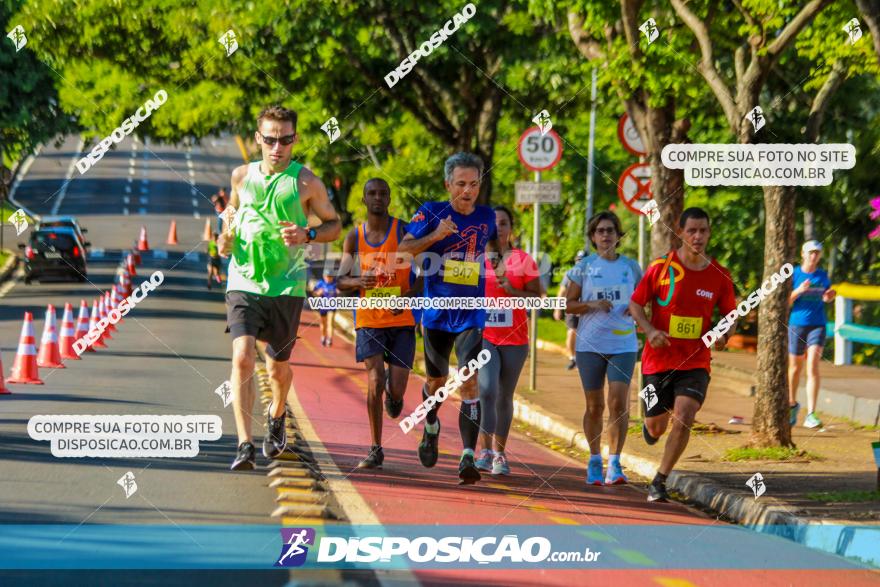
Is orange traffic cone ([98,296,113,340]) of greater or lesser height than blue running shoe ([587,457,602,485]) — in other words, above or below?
above

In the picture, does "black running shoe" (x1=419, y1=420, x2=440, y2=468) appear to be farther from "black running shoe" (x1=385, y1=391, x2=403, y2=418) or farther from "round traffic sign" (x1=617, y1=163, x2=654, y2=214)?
"round traffic sign" (x1=617, y1=163, x2=654, y2=214)

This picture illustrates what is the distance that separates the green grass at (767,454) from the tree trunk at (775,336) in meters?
0.15

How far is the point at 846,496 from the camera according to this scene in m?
10.8

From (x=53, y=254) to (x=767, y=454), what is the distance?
30942mm

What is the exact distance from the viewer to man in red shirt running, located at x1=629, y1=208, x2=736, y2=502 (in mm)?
10773

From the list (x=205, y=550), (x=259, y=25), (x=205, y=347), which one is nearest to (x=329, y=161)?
(x=259, y=25)

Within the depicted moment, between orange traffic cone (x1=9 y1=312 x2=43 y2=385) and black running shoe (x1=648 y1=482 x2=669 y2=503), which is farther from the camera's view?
orange traffic cone (x1=9 y1=312 x2=43 y2=385)

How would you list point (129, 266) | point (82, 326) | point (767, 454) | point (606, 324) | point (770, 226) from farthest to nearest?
point (129, 266)
point (82, 326)
point (770, 226)
point (767, 454)
point (606, 324)

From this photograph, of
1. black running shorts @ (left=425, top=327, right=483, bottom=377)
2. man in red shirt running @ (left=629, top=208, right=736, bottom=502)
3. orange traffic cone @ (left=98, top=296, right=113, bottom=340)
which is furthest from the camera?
orange traffic cone @ (left=98, top=296, right=113, bottom=340)

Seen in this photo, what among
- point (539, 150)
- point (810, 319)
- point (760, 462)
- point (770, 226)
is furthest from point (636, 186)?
point (760, 462)

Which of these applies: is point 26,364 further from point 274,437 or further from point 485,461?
point 274,437

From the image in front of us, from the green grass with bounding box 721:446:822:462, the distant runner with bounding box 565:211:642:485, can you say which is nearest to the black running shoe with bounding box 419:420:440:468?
the distant runner with bounding box 565:211:642:485

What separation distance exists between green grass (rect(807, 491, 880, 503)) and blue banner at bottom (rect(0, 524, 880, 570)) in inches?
37.5

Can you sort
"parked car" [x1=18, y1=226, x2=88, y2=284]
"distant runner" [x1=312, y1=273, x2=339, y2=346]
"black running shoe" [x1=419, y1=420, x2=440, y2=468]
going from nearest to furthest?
"black running shoe" [x1=419, y1=420, x2=440, y2=468], "distant runner" [x1=312, y1=273, x2=339, y2=346], "parked car" [x1=18, y1=226, x2=88, y2=284]
